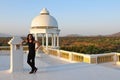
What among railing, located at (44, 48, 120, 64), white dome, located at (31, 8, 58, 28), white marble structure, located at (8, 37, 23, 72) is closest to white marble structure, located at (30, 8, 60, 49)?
white dome, located at (31, 8, 58, 28)

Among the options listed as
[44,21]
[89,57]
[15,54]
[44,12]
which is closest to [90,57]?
[89,57]

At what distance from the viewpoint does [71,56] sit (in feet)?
44.6

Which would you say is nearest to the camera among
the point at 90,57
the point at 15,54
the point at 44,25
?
the point at 15,54

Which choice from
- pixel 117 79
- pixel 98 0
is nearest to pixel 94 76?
pixel 117 79

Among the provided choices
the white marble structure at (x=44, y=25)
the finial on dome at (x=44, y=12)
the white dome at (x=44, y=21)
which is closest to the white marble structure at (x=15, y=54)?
the white marble structure at (x=44, y=25)

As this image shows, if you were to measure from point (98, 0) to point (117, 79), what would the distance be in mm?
15069

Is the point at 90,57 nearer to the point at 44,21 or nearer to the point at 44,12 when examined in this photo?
the point at 44,21

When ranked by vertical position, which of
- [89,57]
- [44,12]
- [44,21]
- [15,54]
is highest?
[44,12]

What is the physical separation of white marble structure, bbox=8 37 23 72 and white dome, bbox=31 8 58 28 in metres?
10.2

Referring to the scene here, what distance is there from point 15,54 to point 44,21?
10409 mm

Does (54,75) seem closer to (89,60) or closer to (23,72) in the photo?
(23,72)

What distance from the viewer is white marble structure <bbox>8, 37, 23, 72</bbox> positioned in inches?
291

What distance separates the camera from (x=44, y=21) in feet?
57.9

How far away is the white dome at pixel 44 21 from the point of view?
17625 millimetres
